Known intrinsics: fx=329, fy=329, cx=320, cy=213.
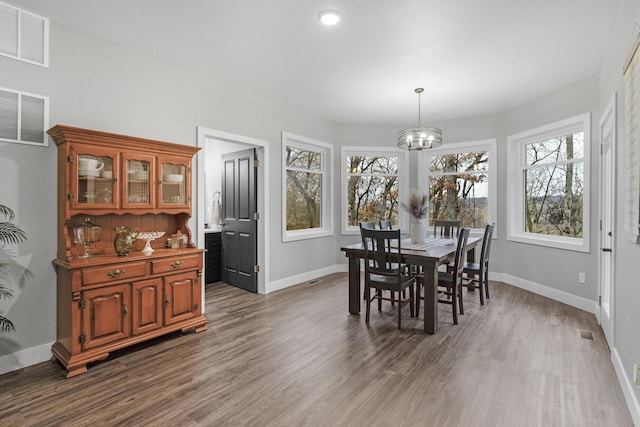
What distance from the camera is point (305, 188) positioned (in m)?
5.72

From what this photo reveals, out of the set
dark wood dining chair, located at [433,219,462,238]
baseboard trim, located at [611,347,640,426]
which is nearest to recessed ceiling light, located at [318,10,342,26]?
baseboard trim, located at [611,347,640,426]

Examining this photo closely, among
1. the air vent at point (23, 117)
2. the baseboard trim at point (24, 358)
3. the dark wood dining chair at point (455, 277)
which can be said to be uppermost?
the air vent at point (23, 117)

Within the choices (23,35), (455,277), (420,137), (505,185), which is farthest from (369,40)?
(505,185)

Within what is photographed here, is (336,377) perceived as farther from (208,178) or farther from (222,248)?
(208,178)

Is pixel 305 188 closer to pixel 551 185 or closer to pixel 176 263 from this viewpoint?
pixel 176 263

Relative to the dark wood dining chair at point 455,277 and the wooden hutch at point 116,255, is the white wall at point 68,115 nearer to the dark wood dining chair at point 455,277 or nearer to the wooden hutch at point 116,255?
the wooden hutch at point 116,255

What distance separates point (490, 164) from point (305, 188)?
3.11 m

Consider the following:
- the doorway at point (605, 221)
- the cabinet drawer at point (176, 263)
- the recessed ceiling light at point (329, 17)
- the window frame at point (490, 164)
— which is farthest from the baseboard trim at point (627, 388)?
the cabinet drawer at point (176, 263)

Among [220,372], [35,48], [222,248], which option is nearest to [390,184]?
[222,248]

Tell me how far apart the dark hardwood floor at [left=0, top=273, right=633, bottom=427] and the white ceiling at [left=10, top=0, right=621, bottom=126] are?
9.21ft

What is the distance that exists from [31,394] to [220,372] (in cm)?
124

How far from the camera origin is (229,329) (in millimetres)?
3418

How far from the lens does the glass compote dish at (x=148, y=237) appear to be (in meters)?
3.03

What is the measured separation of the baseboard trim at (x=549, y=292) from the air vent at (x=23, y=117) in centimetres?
586
